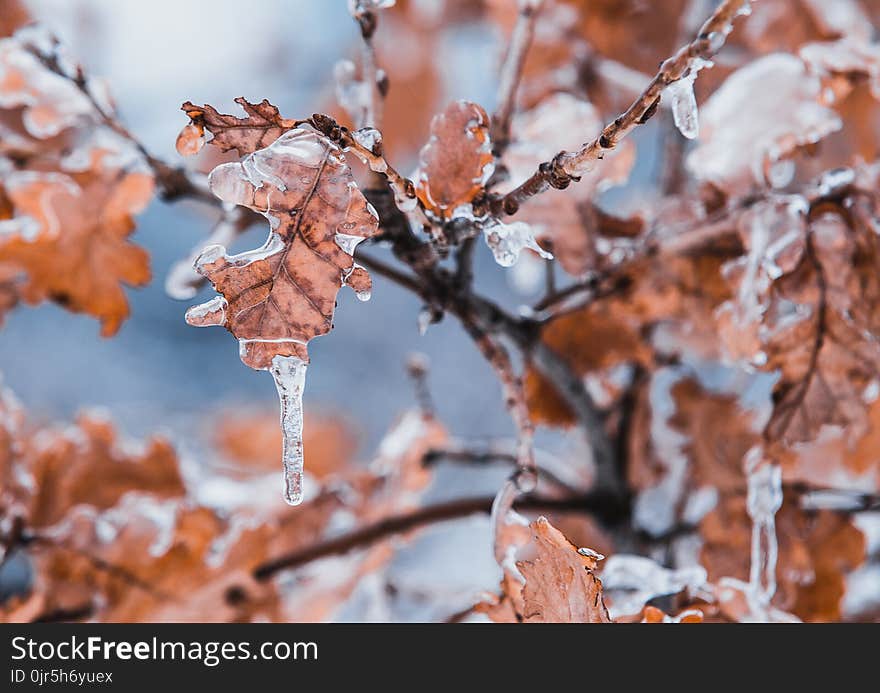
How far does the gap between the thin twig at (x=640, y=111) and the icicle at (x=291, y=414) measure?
0.09m

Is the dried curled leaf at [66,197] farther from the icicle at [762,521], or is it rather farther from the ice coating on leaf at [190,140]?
the icicle at [762,521]

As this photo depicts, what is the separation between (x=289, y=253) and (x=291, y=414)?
0.18ft

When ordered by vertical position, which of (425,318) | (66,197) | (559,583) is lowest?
(559,583)

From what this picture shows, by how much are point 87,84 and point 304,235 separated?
6.8 inches

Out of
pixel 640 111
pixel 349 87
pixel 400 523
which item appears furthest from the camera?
pixel 400 523

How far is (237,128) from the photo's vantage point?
0.80ft

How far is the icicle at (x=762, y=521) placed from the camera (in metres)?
0.36

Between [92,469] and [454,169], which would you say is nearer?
[454,169]

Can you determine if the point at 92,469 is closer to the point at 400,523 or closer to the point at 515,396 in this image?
the point at 400,523

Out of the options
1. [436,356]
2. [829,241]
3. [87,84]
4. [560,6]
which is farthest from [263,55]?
[829,241]

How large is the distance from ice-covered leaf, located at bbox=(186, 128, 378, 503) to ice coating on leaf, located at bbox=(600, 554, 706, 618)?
Result: 182 mm

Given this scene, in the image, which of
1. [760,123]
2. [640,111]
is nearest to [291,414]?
[640,111]
